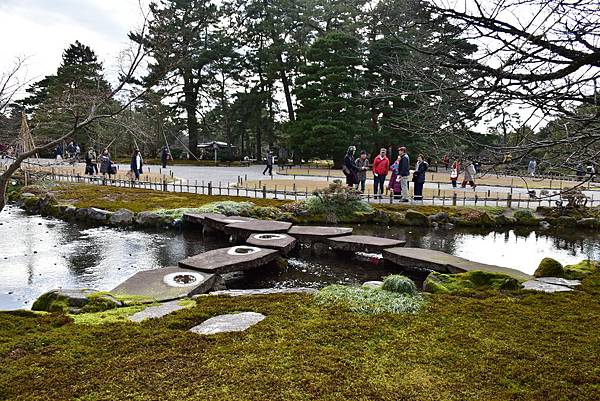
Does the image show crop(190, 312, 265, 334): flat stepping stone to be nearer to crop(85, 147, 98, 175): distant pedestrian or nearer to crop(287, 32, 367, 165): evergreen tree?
crop(85, 147, 98, 175): distant pedestrian

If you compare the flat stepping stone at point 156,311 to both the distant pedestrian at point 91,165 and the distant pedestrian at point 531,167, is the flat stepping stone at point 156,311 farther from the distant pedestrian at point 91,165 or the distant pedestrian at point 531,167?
the distant pedestrian at point 91,165

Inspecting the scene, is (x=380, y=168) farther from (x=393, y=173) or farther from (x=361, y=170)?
(x=361, y=170)

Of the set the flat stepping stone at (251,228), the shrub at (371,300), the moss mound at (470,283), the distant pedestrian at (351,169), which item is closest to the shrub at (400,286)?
the shrub at (371,300)

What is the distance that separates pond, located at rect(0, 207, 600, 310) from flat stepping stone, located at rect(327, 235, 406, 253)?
28cm

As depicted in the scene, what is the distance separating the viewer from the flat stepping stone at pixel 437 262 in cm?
794

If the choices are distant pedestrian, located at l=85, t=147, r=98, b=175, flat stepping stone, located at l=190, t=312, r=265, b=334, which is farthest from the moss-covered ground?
distant pedestrian, located at l=85, t=147, r=98, b=175

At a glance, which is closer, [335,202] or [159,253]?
[159,253]

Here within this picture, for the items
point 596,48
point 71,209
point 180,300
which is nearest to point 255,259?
point 180,300

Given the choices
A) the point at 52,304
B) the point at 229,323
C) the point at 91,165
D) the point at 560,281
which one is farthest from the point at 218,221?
the point at 91,165

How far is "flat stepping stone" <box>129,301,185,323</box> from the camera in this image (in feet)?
17.0

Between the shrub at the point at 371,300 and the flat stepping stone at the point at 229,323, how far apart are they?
98 centimetres

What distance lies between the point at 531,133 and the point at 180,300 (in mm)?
4501

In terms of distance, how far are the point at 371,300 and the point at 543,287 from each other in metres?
2.81

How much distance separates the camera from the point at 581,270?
7711 millimetres
